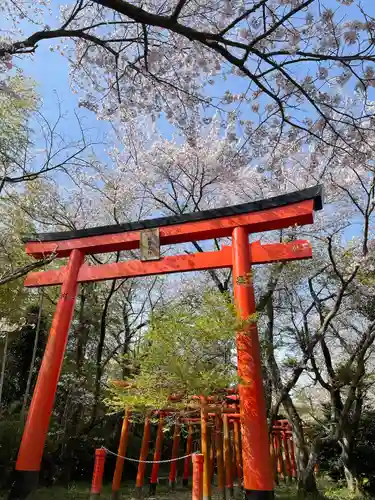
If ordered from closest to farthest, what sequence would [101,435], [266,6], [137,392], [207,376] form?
1. [266,6]
2. [207,376]
3. [137,392]
4. [101,435]

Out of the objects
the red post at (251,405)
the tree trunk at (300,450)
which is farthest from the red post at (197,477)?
the tree trunk at (300,450)

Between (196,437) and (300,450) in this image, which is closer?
(300,450)

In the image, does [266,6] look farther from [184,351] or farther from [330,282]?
[330,282]

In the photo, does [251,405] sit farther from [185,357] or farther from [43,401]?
[43,401]

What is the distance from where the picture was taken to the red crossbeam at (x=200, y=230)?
6391 mm

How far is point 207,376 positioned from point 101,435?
934 cm

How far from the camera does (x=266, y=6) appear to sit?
10.0ft

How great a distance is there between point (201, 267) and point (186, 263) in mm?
276

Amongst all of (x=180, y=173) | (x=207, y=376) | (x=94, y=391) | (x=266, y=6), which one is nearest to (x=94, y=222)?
(x=180, y=173)

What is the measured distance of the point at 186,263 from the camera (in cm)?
676

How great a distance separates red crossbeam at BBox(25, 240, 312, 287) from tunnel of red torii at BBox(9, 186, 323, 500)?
0.05 feet

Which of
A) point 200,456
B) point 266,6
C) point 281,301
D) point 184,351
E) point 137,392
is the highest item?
point 281,301

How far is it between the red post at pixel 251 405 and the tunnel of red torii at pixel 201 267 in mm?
11

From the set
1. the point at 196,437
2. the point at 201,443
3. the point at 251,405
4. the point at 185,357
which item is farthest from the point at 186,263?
the point at 196,437
